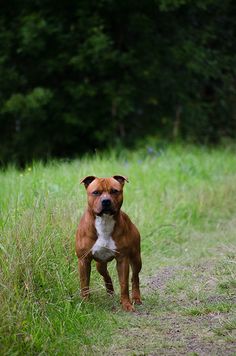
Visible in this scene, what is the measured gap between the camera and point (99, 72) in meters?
16.1

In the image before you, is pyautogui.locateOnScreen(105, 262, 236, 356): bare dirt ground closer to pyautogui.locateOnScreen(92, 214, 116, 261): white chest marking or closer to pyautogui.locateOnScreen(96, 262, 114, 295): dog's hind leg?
pyautogui.locateOnScreen(96, 262, 114, 295): dog's hind leg

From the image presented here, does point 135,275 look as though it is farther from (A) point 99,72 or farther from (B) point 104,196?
(A) point 99,72

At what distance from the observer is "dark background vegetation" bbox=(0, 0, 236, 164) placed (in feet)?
51.8

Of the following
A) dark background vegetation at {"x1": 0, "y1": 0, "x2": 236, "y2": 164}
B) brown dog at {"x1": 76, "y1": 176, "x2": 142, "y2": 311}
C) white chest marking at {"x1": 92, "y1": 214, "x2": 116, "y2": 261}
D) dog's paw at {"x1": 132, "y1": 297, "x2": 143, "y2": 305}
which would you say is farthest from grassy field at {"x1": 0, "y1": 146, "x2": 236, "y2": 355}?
dark background vegetation at {"x1": 0, "y1": 0, "x2": 236, "y2": 164}

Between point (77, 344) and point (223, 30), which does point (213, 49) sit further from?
point (77, 344)

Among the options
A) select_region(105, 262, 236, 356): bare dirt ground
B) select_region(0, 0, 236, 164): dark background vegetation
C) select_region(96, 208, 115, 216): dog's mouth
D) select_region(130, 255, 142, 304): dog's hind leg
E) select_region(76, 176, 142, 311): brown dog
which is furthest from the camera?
select_region(0, 0, 236, 164): dark background vegetation

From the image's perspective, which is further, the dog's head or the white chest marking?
the white chest marking

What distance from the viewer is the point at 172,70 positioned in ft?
56.0

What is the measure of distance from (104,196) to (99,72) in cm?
1089

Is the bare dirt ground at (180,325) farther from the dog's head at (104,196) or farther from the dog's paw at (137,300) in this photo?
the dog's head at (104,196)

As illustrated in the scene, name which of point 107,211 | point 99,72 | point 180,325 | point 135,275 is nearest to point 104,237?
point 107,211

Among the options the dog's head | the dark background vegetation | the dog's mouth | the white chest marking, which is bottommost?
the dark background vegetation

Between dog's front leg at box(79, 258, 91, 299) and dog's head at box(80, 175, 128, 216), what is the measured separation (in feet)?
1.37

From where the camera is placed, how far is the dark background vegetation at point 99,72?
15.8 m
